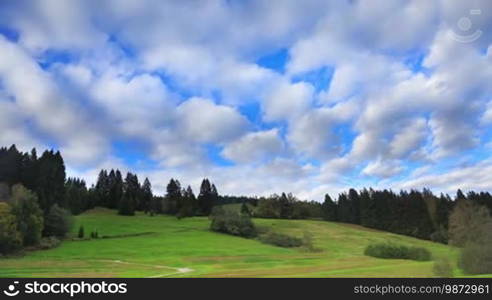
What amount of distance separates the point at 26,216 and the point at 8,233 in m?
11.0

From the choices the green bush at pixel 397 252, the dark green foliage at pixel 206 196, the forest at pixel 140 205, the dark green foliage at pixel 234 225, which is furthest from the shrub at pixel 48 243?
the dark green foliage at pixel 206 196

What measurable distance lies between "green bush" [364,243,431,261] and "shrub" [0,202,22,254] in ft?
214

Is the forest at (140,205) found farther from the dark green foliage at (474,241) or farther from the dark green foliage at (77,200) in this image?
the dark green foliage at (474,241)

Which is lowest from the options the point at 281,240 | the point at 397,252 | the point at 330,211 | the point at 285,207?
the point at 397,252

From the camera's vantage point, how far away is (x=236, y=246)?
4013 inches

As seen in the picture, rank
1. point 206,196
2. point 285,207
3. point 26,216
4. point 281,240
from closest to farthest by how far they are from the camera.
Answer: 1. point 26,216
2. point 281,240
3. point 285,207
4. point 206,196

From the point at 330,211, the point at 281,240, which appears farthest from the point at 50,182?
the point at 330,211

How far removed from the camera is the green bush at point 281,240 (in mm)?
110400

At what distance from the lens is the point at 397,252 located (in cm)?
9006

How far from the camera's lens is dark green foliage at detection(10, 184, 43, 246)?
3469 inches

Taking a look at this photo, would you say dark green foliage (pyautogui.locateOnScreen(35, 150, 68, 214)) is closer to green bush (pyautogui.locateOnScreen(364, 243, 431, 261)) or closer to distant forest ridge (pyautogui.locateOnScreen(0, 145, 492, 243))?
distant forest ridge (pyautogui.locateOnScreen(0, 145, 492, 243))

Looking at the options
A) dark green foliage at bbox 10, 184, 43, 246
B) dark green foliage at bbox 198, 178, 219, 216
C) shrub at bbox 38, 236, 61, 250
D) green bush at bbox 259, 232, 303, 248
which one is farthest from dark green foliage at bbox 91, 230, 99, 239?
dark green foliage at bbox 198, 178, 219, 216

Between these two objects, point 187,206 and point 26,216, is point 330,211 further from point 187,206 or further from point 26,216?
point 26,216

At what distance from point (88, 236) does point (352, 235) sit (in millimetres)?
72829
